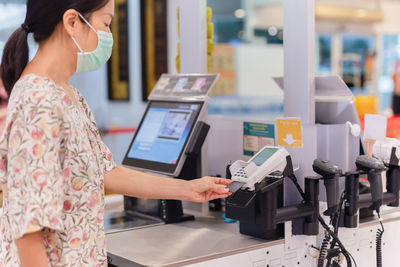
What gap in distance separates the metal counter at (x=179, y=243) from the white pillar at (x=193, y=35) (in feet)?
2.47

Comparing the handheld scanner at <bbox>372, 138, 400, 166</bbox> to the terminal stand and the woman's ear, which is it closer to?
the terminal stand

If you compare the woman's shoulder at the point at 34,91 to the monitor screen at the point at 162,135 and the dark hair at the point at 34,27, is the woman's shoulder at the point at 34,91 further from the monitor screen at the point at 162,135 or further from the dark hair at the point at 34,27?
the monitor screen at the point at 162,135

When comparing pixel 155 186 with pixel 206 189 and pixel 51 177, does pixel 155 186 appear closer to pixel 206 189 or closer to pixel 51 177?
pixel 206 189

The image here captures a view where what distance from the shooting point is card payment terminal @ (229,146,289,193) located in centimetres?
184

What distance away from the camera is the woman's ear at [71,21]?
154 centimetres

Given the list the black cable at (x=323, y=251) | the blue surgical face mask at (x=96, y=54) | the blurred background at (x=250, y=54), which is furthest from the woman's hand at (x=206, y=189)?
the blurred background at (x=250, y=54)

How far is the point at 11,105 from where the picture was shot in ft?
4.74

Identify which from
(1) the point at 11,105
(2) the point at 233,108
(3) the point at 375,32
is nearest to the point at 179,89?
(1) the point at 11,105

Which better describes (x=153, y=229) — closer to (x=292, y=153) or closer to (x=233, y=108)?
(x=292, y=153)

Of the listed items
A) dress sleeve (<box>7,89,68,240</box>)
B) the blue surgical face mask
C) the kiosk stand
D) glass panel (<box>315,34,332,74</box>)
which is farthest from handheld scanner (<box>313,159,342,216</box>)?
glass panel (<box>315,34,332,74</box>)

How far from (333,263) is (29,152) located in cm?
115

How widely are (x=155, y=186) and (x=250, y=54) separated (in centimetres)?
601

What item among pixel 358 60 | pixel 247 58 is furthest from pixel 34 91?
pixel 358 60

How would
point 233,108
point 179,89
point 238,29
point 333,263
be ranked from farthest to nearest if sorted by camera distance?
point 238,29 → point 233,108 → point 179,89 → point 333,263
